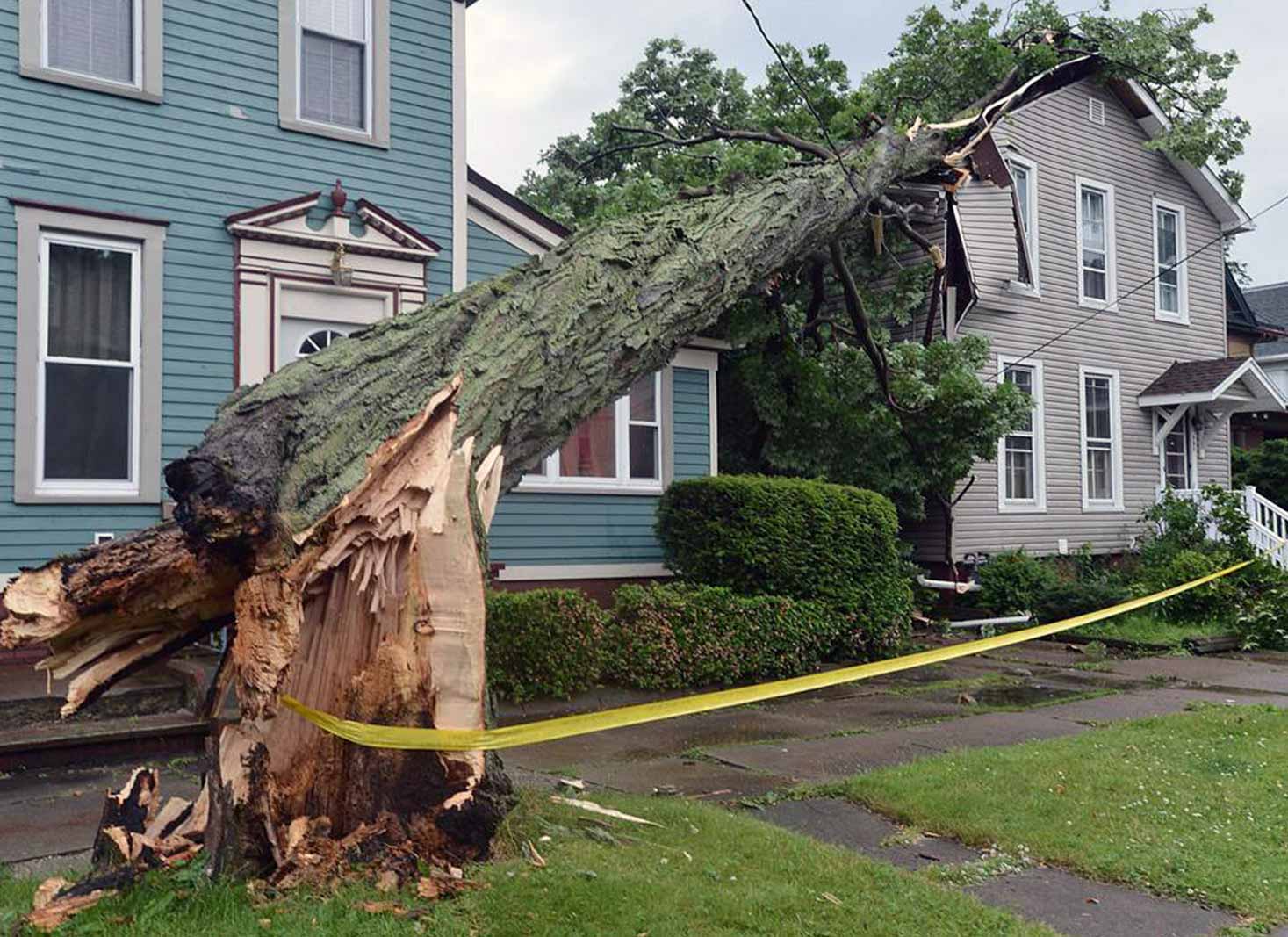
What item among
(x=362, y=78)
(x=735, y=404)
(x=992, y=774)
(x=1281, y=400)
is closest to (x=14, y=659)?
(x=362, y=78)

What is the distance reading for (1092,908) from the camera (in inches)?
173

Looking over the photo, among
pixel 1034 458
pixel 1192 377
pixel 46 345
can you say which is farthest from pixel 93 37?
pixel 1192 377

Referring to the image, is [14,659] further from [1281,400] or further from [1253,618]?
[1281,400]

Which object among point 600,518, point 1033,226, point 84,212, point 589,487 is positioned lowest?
point 600,518

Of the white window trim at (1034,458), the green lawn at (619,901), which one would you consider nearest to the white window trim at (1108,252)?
the white window trim at (1034,458)

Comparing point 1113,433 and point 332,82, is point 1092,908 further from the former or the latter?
point 1113,433

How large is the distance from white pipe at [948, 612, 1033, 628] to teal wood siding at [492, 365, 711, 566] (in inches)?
168

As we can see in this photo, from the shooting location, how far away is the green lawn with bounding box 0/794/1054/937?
3.66 metres

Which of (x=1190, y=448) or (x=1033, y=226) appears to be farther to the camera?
(x=1190, y=448)

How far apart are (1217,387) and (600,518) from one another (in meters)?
11.4

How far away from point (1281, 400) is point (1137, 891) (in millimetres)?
17150

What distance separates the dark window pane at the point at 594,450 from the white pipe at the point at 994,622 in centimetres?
508

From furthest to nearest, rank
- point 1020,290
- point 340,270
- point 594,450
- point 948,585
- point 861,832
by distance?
point 1020,290
point 948,585
point 594,450
point 340,270
point 861,832

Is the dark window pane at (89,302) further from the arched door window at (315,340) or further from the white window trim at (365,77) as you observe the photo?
the white window trim at (365,77)
